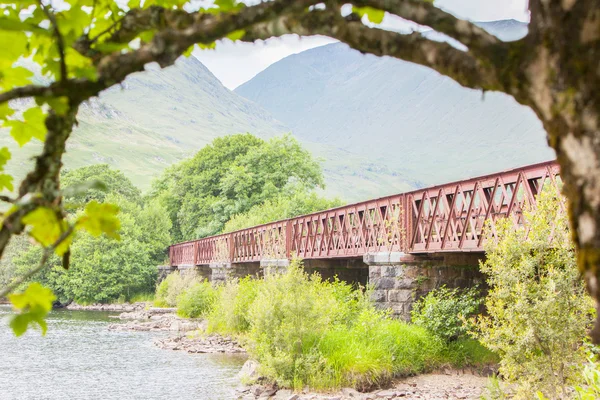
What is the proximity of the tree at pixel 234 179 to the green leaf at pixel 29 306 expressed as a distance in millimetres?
48244

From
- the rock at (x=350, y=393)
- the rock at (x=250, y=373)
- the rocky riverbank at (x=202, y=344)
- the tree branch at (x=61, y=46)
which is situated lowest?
the rock at (x=350, y=393)

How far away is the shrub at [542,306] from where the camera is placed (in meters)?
11.2

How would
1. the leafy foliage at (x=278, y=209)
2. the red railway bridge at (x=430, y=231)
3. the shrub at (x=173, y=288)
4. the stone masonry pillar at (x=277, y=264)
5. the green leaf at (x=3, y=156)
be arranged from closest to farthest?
the green leaf at (x=3, y=156) < the red railway bridge at (x=430, y=231) < the stone masonry pillar at (x=277, y=264) < the shrub at (x=173, y=288) < the leafy foliage at (x=278, y=209)

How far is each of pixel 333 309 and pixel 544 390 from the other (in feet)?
22.7

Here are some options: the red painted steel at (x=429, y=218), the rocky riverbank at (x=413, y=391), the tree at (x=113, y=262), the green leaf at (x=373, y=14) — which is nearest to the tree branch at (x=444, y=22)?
the green leaf at (x=373, y=14)

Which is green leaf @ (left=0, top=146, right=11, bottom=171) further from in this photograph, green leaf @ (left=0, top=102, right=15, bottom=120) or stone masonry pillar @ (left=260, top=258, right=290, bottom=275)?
stone masonry pillar @ (left=260, top=258, right=290, bottom=275)

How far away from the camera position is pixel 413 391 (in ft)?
46.6

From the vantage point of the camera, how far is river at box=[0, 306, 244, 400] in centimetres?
1614

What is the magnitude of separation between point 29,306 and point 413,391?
13.2 m

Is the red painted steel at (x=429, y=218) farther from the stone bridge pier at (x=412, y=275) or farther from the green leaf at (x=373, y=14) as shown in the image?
the green leaf at (x=373, y=14)

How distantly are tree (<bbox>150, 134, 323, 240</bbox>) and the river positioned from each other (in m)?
23.3

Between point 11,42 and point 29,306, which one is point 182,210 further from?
point 29,306

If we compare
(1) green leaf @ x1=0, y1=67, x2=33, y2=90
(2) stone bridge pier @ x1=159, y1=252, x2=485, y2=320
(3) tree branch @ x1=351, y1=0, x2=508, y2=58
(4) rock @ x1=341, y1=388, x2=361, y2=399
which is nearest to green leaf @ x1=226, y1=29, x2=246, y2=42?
(3) tree branch @ x1=351, y1=0, x2=508, y2=58

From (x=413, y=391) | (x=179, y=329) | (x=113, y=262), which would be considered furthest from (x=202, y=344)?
(x=113, y=262)
